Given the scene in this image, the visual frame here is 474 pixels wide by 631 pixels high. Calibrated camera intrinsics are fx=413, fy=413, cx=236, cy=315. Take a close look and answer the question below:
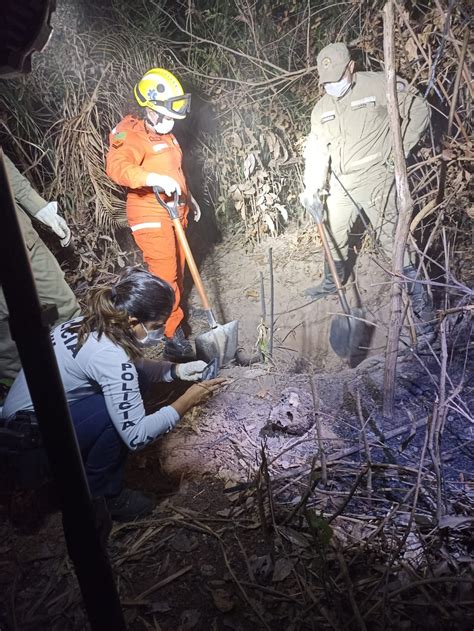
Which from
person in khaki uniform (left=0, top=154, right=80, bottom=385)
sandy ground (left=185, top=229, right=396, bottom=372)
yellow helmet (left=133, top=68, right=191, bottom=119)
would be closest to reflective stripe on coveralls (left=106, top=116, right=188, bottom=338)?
yellow helmet (left=133, top=68, right=191, bottom=119)

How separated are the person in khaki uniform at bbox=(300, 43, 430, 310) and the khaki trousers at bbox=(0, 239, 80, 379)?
8.93 feet

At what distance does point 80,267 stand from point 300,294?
2.95 meters

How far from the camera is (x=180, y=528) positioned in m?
2.23

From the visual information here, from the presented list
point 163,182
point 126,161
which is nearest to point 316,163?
point 163,182

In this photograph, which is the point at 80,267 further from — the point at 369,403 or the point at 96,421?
the point at 369,403

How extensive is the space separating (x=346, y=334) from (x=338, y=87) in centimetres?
264

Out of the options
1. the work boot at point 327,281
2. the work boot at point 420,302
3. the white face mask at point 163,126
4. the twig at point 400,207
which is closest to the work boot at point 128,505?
the twig at point 400,207

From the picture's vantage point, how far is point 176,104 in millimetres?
4219

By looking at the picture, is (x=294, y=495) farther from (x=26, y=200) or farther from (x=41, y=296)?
(x=26, y=200)

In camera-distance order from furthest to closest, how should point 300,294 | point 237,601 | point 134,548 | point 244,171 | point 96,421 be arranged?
point 244,171, point 300,294, point 96,421, point 134,548, point 237,601

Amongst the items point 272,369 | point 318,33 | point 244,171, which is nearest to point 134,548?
point 272,369

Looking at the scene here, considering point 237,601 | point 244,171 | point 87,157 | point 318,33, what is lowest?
point 237,601

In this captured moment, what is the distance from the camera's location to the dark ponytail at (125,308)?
93.2 inches

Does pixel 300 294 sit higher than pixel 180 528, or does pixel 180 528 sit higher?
pixel 300 294
